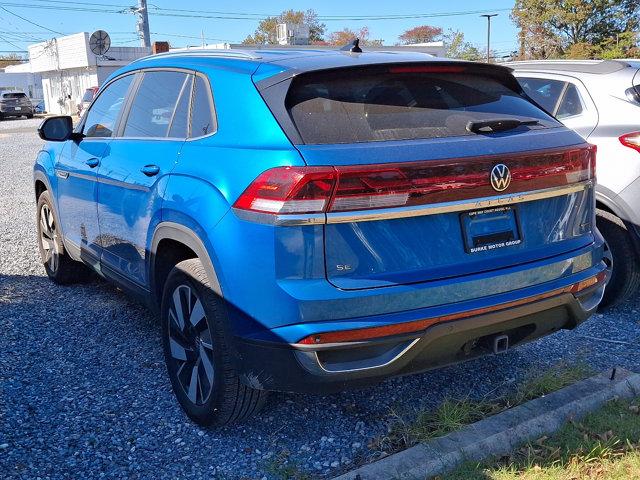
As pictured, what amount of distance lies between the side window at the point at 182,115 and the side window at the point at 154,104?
5cm

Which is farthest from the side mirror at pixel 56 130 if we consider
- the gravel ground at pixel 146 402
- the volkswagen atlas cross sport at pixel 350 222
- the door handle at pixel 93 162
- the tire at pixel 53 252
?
the volkswagen atlas cross sport at pixel 350 222

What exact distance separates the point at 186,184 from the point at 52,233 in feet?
9.94

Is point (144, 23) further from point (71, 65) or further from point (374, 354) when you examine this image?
point (374, 354)

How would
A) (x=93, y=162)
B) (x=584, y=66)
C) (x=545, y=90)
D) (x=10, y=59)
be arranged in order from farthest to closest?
(x=10, y=59) < (x=545, y=90) < (x=584, y=66) < (x=93, y=162)

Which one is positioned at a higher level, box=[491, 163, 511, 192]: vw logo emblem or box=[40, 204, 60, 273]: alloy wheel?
box=[491, 163, 511, 192]: vw logo emblem

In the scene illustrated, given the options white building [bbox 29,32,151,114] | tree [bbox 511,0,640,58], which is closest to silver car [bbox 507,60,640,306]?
white building [bbox 29,32,151,114]

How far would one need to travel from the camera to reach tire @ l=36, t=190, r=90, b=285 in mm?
5480

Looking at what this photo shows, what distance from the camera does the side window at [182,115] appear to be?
343 cm

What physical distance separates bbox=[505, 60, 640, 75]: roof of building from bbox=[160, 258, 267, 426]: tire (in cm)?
367

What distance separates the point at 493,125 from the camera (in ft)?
9.87

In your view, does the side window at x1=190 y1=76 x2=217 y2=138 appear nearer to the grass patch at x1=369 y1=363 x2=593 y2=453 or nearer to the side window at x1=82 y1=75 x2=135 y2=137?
the side window at x1=82 y1=75 x2=135 y2=137

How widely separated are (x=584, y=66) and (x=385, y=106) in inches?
122

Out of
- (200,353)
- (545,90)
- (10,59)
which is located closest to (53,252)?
(200,353)

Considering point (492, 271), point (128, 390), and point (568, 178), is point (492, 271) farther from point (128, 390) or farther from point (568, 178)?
point (128, 390)
